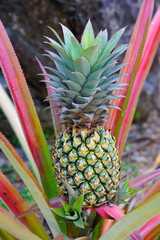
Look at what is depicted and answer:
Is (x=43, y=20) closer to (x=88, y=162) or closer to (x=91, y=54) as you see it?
(x=91, y=54)

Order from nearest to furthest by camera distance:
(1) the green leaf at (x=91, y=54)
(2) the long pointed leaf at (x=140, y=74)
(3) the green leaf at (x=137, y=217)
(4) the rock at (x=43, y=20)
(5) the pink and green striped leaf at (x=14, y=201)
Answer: (3) the green leaf at (x=137, y=217) → (1) the green leaf at (x=91, y=54) → (5) the pink and green striped leaf at (x=14, y=201) → (2) the long pointed leaf at (x=140, y=74) → (4) the rock at (x=43, y=20)

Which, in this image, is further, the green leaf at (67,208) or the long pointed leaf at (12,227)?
the green leaf at (67,208)

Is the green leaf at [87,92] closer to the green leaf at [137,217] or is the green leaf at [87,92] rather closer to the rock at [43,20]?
the green leaf at [137,217]

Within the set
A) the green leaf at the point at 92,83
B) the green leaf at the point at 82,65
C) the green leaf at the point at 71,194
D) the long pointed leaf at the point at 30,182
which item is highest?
the green leaf at the point at 82,65

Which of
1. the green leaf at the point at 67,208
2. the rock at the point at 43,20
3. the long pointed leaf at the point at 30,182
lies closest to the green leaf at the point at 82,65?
the long pointed leaf at the point at 30,182

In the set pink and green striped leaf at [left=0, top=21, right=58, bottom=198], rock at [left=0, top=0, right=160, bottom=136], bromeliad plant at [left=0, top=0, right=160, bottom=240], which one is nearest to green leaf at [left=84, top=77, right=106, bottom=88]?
bromeliad plant at [left=0, top=0, right=160, bottom=240]

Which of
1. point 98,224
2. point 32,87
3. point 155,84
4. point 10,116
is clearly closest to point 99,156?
point 98,224

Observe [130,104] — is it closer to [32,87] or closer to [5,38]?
[5,38]

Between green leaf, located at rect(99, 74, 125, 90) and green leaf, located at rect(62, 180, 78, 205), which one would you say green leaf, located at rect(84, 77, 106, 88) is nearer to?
green leaf, located at rect(99, 74, 125, 90)

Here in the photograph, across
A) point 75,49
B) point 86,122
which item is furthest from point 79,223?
point 75,49
